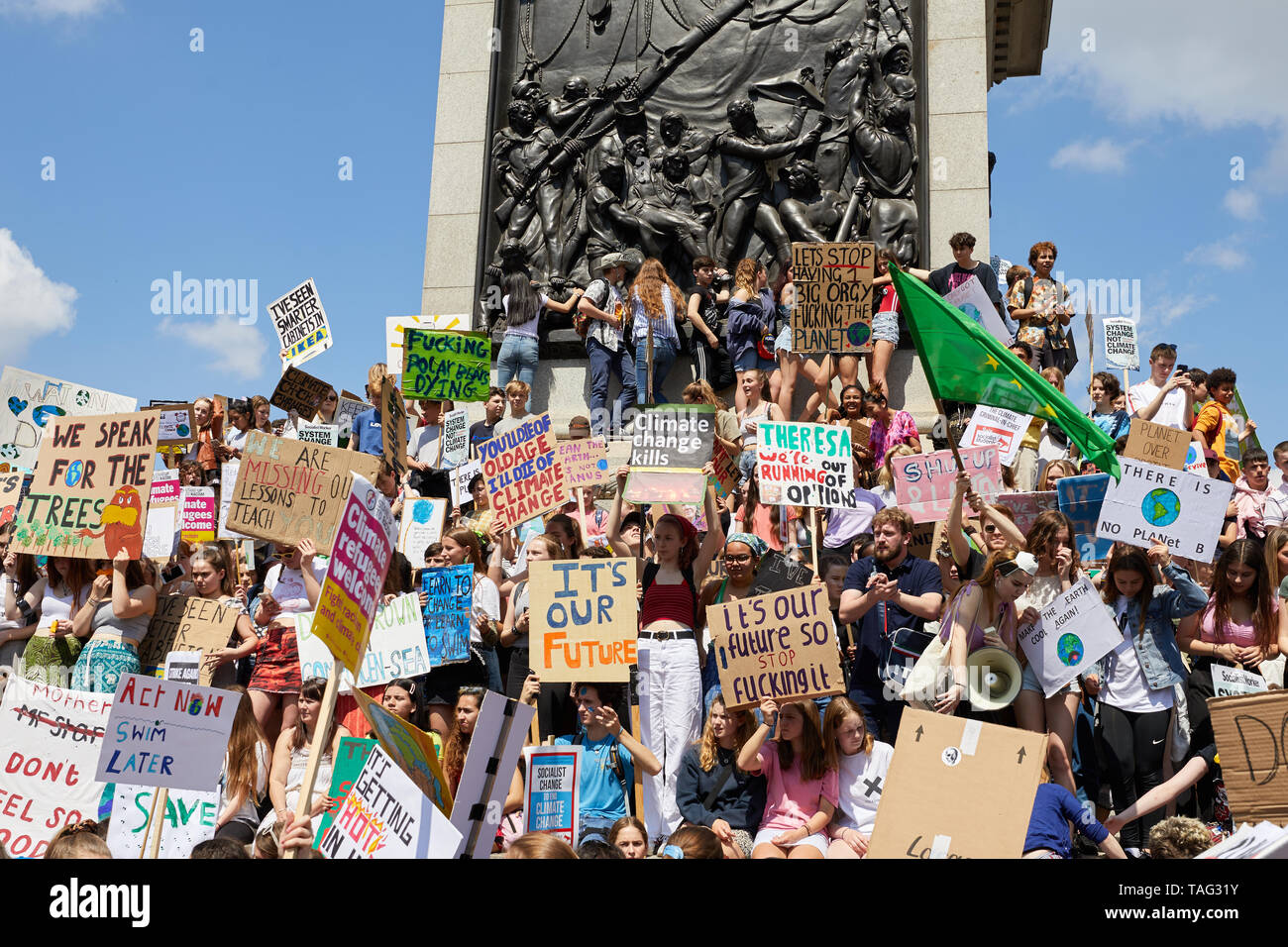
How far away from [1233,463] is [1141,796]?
19.0 feet

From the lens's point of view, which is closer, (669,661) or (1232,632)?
(1232,632)

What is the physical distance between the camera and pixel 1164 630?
7.32 meters

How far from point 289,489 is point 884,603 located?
3.59 meters

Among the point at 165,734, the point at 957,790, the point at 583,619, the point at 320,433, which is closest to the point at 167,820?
the point at 165,734

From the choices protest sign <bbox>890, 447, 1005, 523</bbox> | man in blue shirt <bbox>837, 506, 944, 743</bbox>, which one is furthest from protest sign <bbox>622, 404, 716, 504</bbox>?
man in blue shirt <bbox>837, 506, 944, 743</bbox>

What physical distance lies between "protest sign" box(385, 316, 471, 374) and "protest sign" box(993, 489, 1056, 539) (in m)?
7.49

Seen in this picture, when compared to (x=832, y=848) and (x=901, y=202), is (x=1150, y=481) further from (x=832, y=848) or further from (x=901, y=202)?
(x=901, y=202)

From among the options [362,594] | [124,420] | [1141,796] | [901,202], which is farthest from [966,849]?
[901,202]

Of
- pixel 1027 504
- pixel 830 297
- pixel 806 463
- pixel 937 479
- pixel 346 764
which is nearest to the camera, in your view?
pixel 346 764

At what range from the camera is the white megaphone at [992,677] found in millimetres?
7199

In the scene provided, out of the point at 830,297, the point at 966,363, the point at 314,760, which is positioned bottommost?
the point at 314,760

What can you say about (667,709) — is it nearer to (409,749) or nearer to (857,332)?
(409,749)

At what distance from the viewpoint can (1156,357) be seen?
1238cm

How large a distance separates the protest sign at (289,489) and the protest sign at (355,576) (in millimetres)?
2706
